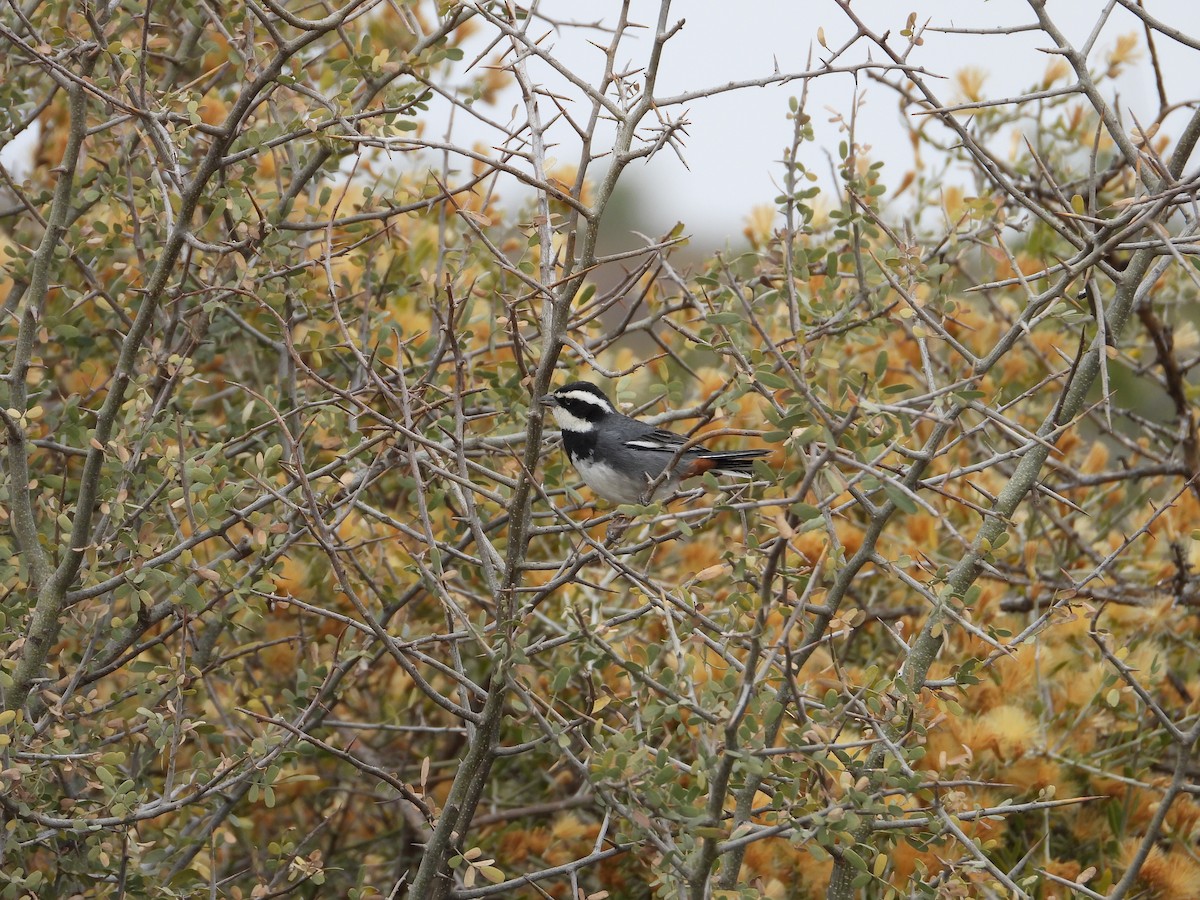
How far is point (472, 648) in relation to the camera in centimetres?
453

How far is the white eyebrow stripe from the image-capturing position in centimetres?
472

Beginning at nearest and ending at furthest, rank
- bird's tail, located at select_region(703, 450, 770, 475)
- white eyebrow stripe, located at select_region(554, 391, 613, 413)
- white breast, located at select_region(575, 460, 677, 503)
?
bird's tail, located at select_region(703, 450, 770, 475) → white breast, located at select_region(575, 460, 677, 503) → white eyebrow stripe, located at select_region(554, 391, 613, 413)

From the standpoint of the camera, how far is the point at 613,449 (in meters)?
4.68

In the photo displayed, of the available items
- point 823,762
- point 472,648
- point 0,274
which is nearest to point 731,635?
point 823,762

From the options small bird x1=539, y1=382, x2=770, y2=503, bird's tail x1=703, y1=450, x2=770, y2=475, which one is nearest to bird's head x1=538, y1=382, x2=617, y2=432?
small bird x1=539, y1=382, x2=770, y2=503

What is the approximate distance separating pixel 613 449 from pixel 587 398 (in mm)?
251

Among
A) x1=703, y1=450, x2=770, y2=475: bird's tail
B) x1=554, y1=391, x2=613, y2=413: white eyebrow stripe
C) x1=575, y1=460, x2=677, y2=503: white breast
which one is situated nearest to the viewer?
x1=703, y1=450, x2=770, y2=475: bird's tail

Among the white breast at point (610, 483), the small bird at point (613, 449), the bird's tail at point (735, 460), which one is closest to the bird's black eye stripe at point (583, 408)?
the small bird at point (613, 449)

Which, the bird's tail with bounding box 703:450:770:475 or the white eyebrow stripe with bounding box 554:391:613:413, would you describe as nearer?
the bird's tail with bounding box 703:450:770:475

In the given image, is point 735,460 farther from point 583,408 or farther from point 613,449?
point 583,408

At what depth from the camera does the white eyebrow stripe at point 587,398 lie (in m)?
4.72

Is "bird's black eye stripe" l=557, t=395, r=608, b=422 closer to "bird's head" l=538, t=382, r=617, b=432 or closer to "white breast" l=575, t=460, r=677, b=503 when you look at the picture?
"bird's head" l=538, t=382, r=617, b=432

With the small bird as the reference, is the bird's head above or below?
above

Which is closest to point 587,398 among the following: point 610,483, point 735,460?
point 610,483
